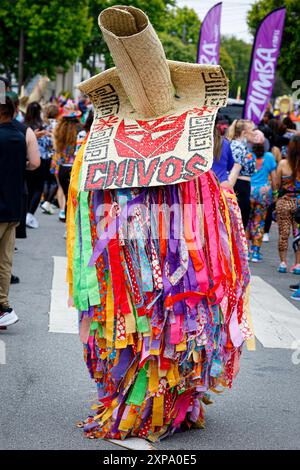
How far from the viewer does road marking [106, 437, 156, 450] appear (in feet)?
15.0

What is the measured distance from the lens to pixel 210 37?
19.1m

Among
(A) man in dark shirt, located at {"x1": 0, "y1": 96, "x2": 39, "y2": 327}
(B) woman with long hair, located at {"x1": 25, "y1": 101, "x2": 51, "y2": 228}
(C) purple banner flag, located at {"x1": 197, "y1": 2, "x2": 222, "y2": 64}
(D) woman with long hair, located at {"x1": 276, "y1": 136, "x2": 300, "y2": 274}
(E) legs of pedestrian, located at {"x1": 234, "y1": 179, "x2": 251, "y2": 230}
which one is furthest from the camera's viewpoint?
(C) purple banner flag, located at {"x1": 197, "y1": 2, "x2": 222, "y2": 64}

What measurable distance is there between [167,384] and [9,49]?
43588 millimetres

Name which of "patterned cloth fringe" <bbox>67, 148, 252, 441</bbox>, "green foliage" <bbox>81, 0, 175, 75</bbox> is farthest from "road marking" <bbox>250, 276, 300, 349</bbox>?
"green foliage" <bbox>81, 0, 175, 75</bbox>

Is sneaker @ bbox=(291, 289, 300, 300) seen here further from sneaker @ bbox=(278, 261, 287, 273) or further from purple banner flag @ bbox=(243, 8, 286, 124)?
purple banner flag @ bbox=(243, 8, 286, 124)

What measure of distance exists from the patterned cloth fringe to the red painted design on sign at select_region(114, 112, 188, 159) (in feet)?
0.65

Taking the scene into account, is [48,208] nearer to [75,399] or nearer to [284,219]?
[284,219]

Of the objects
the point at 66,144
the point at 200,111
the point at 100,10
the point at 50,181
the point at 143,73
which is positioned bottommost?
the point at 50,181

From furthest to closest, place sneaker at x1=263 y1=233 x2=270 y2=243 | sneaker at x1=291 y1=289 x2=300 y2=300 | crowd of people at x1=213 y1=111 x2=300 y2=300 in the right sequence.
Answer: sneaker at x1=263 y1=233 x2=270 y2=243, crowd of people at x1=213 y1=111 x2=300 y2=300, sneaker at x1=291 y1=289 x2=300 y2=300

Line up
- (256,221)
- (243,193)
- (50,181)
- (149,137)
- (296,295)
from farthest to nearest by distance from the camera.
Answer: (50,181) → (256,221) → (243,193) → (296,295) → (149,137)

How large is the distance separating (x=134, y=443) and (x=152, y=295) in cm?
77

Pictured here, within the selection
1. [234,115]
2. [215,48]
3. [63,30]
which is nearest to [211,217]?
[215,48]

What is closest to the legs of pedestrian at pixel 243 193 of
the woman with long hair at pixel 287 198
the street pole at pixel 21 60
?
the woman with long hair at pixel 287 198

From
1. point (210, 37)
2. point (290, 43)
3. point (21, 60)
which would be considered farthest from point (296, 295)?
point (21, 60)
